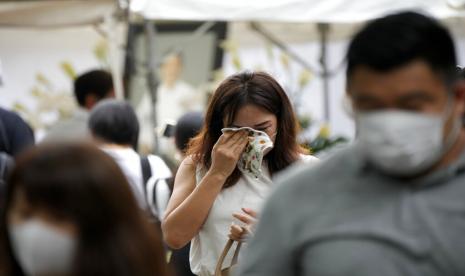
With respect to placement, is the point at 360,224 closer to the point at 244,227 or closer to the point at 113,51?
the point at 244,227

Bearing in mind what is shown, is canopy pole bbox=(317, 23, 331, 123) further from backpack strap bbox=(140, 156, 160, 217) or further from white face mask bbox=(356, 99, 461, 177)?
white face mask bbox=(356, 99, 461, 177)

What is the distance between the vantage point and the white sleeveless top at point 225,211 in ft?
13.9

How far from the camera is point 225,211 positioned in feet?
13.9

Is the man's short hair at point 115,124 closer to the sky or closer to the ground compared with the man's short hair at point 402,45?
closer to the ground

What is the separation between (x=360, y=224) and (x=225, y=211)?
1679 millimetres

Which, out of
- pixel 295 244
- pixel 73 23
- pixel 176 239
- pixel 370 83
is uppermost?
pixel 370 83

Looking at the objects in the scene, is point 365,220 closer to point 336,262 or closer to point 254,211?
point 336,262

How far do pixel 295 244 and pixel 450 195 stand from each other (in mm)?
366

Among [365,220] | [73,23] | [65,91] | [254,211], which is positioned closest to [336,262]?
[365,220]

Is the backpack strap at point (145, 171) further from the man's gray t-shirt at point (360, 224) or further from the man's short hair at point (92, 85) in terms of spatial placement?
the man's gray t-shirt at point (360, 224)

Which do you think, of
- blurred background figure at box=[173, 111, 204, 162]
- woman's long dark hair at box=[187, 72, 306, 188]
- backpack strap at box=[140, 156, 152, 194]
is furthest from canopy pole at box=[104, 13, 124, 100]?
woman's long dark hair at box=[187, 72, 306, 188]

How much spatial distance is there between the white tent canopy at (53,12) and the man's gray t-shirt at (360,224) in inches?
235

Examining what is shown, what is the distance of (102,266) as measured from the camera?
2490 mm

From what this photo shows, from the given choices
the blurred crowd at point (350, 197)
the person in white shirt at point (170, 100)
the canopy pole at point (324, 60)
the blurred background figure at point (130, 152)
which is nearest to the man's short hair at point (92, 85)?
the blurred background figure at point (130, 152)
